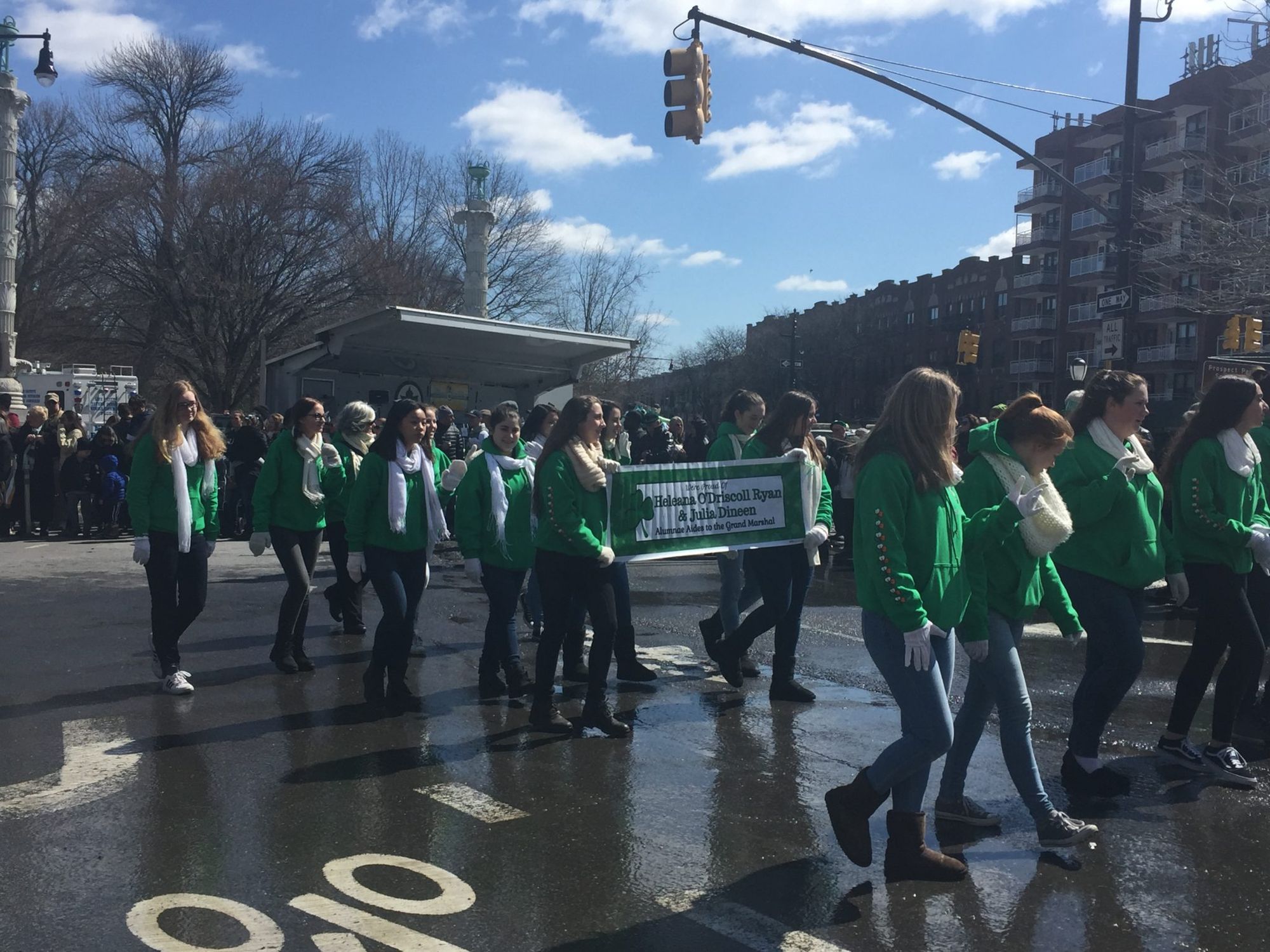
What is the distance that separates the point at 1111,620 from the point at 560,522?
9.03 ft

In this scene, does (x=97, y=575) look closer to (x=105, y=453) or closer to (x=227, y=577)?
(x=227, y=577)

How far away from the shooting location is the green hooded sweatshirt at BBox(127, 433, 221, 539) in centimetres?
716

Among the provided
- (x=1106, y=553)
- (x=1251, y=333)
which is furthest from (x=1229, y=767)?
(x=1251, y=333)

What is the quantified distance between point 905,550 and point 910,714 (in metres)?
0.60

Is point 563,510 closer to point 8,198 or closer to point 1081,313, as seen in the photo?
point 8,198

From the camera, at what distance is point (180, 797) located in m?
5.38

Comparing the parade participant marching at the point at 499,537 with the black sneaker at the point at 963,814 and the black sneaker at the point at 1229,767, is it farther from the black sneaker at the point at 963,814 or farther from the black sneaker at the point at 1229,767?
the black sneaker at the point at 1229,767

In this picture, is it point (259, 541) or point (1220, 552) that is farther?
point (259, 541)

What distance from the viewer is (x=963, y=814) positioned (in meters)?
5.22

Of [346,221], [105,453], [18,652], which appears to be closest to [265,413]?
[105,453]

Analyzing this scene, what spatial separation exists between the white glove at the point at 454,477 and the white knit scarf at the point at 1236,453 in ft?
14.6

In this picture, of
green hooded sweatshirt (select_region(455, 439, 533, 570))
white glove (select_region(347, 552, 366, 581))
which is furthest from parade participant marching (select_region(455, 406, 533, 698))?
white glove (select_region(347, 552, 366, 581))

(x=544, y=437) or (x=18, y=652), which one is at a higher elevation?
(x=544, y=437)

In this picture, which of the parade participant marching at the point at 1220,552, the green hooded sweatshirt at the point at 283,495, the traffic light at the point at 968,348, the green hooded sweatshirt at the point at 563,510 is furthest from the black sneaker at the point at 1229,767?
the traffic light at the point at 968,348
